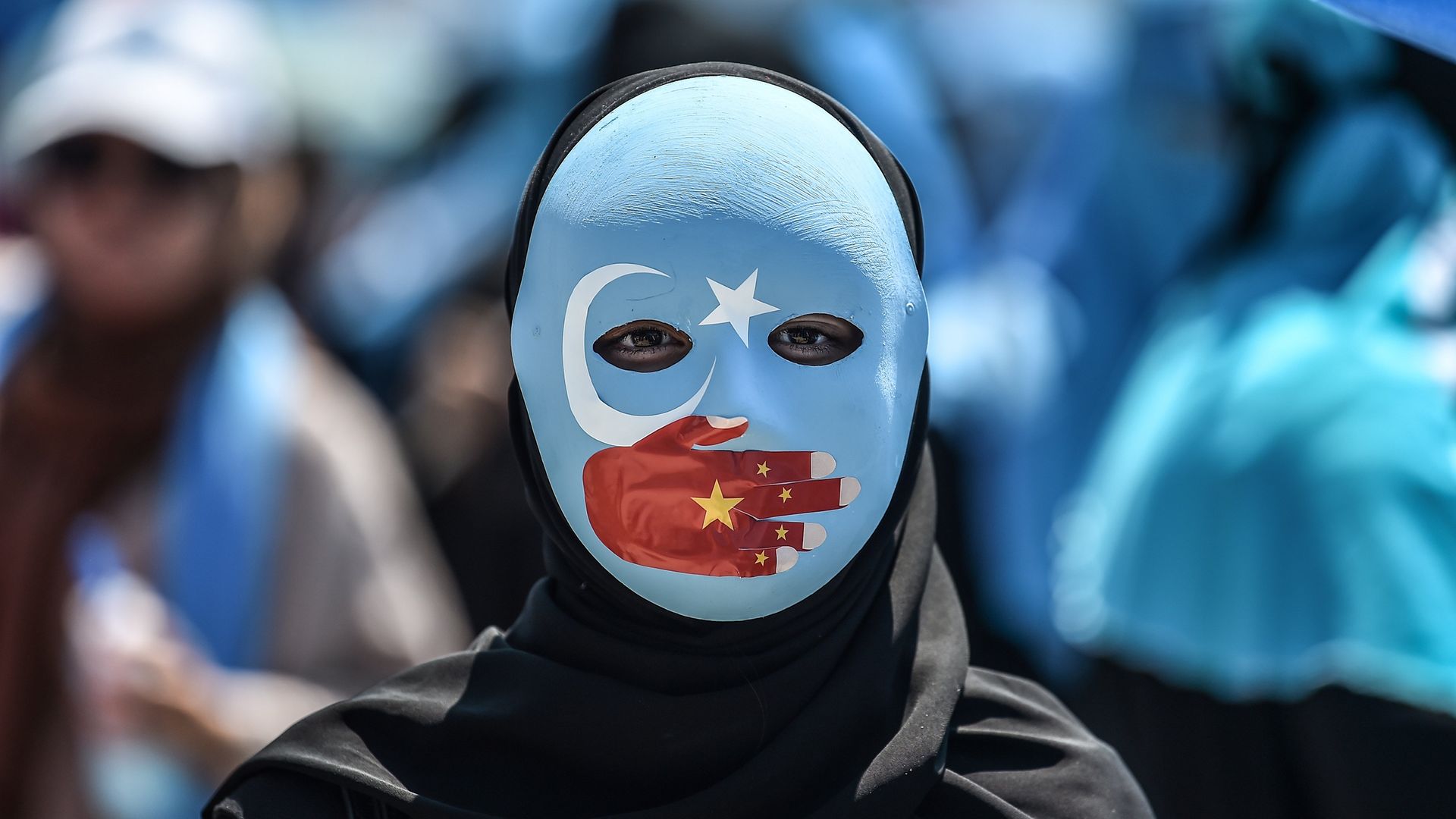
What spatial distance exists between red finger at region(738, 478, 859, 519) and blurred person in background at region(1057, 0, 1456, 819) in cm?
137

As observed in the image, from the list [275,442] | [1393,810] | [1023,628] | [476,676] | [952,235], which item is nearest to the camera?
[476,676]

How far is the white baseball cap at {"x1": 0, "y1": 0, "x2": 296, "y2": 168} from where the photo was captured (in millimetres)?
3686

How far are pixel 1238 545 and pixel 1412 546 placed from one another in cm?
37

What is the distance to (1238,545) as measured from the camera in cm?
332

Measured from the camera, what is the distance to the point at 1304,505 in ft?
10.4

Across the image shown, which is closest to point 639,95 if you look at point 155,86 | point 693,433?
point 693,433

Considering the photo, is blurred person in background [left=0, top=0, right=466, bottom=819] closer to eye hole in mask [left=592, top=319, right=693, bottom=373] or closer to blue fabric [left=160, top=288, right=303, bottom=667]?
blue fabric [left=160, top=288, right=303, bottom=667]

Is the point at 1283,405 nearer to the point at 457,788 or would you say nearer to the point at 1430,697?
the point at 1430,697

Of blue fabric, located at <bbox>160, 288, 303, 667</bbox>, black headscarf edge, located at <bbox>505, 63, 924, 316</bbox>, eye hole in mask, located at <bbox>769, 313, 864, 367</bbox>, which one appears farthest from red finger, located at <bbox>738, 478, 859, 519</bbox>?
blue fabric, located at <bbox>160, 288, 303, 667</bbox>

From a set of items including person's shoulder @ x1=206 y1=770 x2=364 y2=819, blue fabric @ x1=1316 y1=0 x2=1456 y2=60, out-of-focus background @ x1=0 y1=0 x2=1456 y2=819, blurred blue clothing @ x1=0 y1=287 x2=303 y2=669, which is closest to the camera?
blue fabric @ x1=1316 y1=0 x2=1456 y2=60

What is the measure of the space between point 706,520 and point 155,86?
7.50ft

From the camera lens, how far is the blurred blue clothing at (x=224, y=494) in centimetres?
342

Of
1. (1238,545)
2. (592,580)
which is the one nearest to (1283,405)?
(1238,545)

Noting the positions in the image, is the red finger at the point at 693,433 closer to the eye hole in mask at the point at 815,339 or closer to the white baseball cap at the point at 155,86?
the eye hole in mask at the point at 815,339
